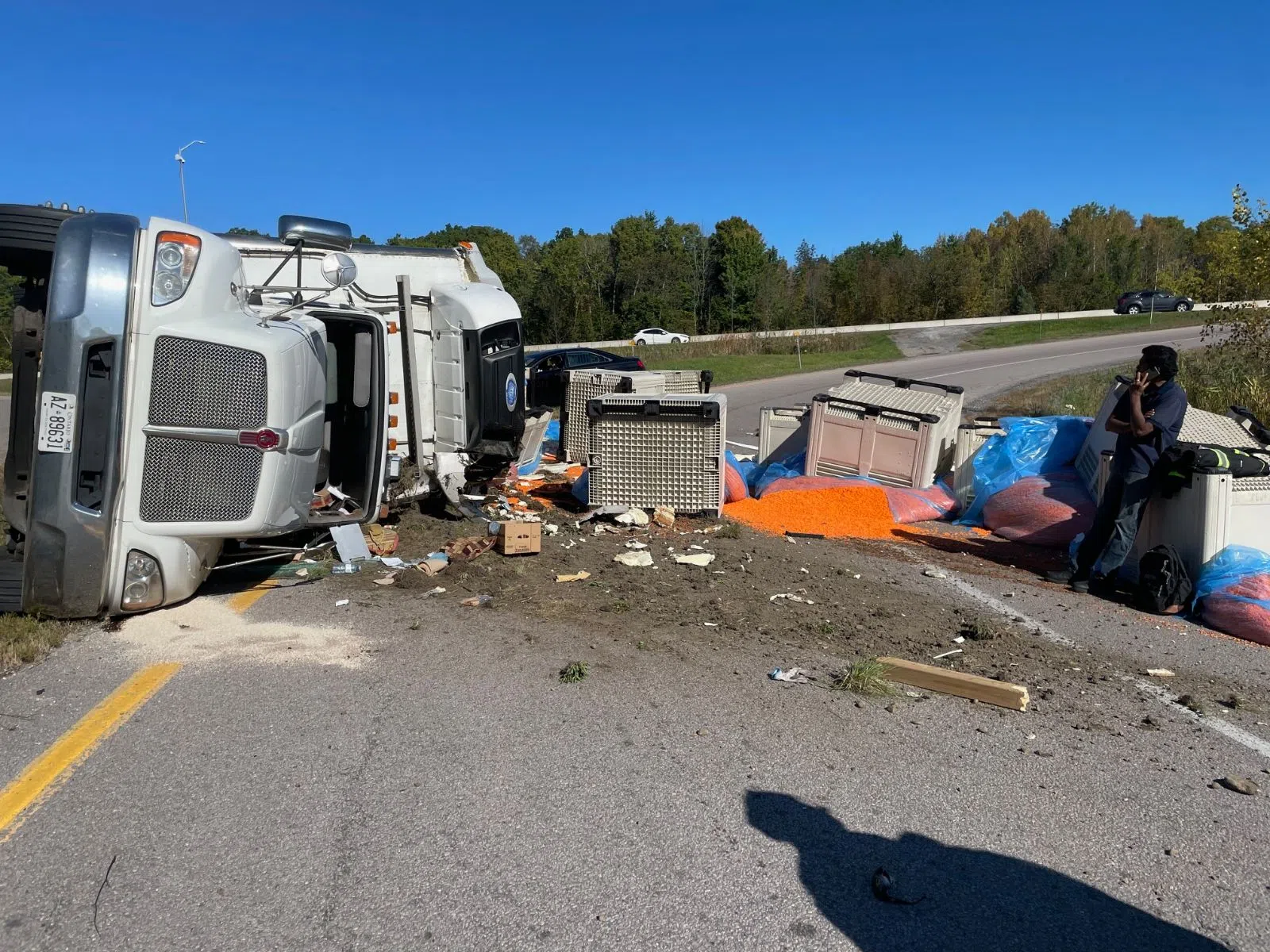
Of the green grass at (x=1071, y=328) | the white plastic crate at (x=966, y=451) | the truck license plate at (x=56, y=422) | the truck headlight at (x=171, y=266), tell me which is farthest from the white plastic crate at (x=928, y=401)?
the green grass at (x=1071, y=328)

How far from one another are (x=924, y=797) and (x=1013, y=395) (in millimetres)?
22071

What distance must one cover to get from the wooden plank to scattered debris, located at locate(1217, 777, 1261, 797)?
89 centimetres

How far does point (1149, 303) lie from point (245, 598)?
5381cm

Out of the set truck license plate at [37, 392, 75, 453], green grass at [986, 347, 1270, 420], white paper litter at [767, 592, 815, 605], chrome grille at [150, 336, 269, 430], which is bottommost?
white paper litter at [767, 592, 815, 605]

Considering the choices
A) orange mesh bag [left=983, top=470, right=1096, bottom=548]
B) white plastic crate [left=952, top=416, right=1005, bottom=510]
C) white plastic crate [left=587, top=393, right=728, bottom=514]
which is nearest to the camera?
orange mesh bag [left=983, top=470, right=1096, bottom=548]

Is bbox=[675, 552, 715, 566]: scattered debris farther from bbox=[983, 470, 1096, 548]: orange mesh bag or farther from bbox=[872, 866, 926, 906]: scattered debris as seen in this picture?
bbox=[872, 866, 926, 906]: scattered debris

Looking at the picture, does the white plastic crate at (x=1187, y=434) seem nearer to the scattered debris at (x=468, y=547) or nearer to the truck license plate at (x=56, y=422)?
the scattered debris at (x=468, y=547)

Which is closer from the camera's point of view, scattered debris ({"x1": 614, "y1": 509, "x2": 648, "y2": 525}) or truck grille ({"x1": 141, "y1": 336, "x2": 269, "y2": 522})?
truck grille ({"x1": 141, "y1": 336, "x2": 269, "y2": 522})

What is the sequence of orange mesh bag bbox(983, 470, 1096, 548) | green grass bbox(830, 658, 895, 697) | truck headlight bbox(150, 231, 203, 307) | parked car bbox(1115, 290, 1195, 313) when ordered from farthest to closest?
1. parked car bbox(1115, 290, 1195, 313)
2. orange mesh bag bbox(983, 470, 1096, 548)
3. truck headlight bbox(150, 231, 203, 307)
4. green grass bbox(830, 658, 895, 697)

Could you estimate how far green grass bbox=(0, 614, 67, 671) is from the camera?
16.5 ft

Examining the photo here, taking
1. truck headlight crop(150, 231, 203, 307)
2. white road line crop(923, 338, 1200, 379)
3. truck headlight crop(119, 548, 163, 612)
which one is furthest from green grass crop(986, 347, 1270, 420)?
truck headlight crop(119, 548, 163, 612)

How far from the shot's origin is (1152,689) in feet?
16.7

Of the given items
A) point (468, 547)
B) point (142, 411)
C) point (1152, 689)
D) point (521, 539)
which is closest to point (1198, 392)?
point (1152, 689)

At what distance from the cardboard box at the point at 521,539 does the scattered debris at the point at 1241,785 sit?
4839 mm
